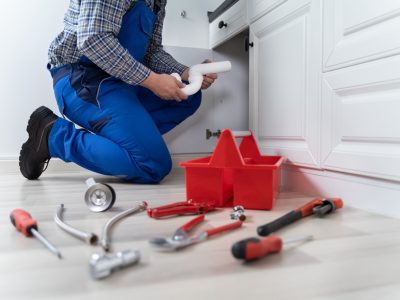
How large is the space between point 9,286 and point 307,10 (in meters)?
0.99

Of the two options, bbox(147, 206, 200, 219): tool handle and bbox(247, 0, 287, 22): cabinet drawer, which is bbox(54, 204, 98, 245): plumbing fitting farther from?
bbox(247, 0, 287, 22): cabinet drawer

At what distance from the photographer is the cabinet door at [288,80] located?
1.00m

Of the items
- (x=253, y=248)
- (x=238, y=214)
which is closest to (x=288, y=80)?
(x=238, y=214)

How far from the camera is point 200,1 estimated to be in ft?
5.83

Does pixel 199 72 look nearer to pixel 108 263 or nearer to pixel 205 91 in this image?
pixel 205 91

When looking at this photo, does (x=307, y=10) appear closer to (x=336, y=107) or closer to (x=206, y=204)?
(x=336, y=107)

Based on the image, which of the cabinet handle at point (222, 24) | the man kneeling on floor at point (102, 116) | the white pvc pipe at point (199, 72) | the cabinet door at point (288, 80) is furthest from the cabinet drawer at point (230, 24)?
the man kneeling on floor at point (102, 116)

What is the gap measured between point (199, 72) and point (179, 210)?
680 mm

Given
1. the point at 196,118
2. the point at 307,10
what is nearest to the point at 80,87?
the point at 196,118

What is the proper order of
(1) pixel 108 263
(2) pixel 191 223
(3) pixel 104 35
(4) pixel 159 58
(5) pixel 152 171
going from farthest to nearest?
(4) pixel 159 58 → (5) pixel 152 171 → (3) pixel 104 35 → (2) pixel 191 223 → (1) pixel 108 263

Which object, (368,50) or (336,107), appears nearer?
(368,50)

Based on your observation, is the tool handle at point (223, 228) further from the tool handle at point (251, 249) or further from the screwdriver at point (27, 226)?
the screwdriver at point (27, 226)

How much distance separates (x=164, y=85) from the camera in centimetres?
119

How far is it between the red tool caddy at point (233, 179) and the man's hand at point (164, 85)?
1.27ft
